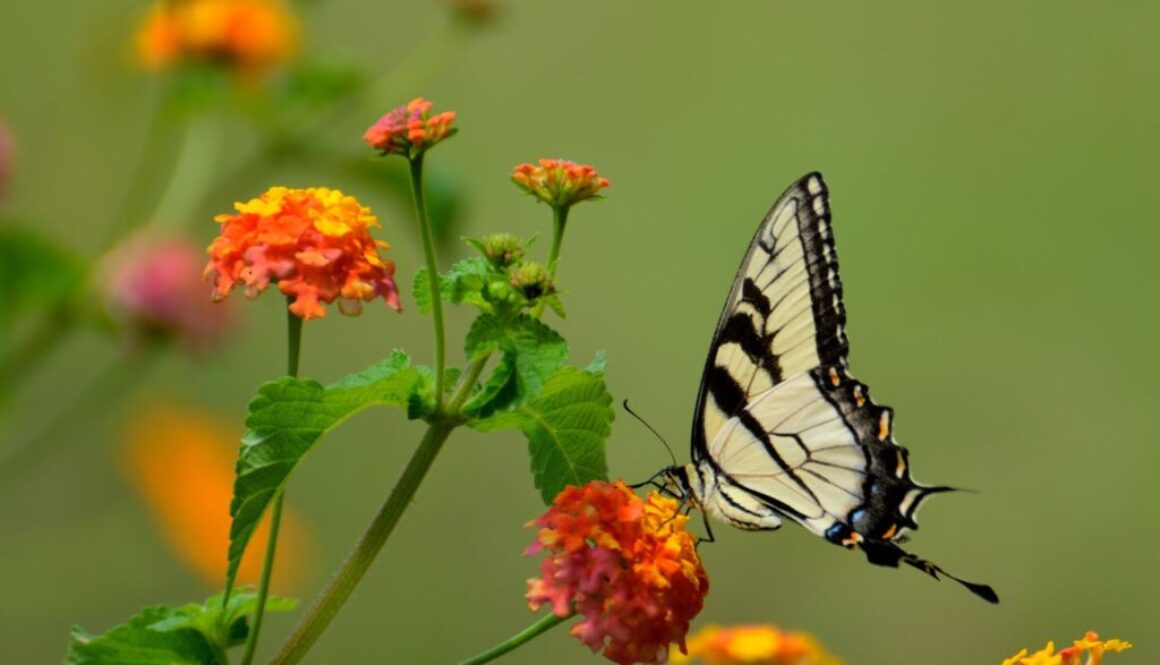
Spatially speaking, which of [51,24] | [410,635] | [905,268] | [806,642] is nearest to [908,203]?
[905,268]

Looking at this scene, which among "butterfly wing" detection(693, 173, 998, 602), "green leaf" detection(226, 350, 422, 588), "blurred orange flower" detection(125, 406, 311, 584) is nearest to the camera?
"green leaf" detection(226, 350, 422, 588)

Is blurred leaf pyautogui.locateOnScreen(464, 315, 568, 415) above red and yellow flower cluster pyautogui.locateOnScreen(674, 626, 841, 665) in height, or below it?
above

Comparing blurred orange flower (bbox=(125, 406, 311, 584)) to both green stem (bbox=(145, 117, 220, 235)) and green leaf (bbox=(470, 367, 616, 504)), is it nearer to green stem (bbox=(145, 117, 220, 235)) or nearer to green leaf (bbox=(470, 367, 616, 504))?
green stem (bbox=(145, 117, 220, 235))

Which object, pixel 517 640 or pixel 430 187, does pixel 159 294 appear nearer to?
pixel 430 187

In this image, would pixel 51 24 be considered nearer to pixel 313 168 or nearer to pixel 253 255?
pixel 313 168

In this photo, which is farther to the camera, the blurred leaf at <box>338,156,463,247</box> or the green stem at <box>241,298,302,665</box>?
the blurred leaf at <box>338,156,463,247</box>

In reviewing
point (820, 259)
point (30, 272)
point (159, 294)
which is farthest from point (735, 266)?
point (820, 259)

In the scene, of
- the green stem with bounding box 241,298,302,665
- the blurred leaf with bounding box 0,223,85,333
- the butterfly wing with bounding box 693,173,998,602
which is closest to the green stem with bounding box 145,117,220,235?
the blurred leaf with bounding box 0,223,85,333
